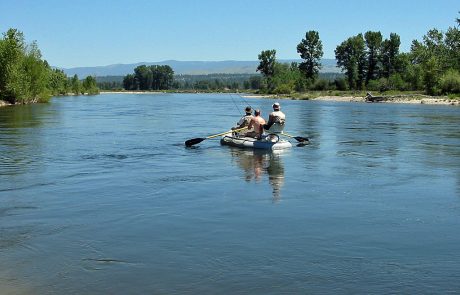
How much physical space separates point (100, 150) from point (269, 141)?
7198mm

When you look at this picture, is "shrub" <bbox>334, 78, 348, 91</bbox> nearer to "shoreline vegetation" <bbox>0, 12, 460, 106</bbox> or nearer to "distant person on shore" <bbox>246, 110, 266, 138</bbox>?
"shoreline vegetation" <bbox>0, 12, 460, 106</bbox>

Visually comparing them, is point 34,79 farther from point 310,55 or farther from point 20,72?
point 310,55

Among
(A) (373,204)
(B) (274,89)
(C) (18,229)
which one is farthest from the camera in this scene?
(B) (274,89)

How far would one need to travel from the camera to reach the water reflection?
16531 mm

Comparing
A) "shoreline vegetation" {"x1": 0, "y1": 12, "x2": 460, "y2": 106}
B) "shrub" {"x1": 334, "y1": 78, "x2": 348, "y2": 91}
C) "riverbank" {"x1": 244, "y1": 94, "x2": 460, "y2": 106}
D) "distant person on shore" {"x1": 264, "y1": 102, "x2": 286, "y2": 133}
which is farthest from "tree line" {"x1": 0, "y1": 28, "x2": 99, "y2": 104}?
"shrub" {"x1": 334, "y1": 78, "x2": 348, "y2": 91}

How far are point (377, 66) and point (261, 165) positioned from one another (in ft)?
373

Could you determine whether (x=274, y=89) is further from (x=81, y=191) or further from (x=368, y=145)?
(x=81, y=191)

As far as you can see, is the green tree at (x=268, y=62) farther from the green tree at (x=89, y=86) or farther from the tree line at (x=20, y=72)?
the tree line at (x=20, y=72)

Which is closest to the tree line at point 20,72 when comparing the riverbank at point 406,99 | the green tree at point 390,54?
the riverbank at point 406,99

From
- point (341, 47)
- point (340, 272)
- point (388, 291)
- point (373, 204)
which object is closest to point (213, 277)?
point (340, 272)

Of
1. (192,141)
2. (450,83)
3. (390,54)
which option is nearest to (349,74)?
(390,54)

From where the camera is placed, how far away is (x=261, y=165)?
19.8 m

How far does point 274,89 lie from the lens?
14900 cm

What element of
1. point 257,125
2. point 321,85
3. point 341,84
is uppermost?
point 341,84
